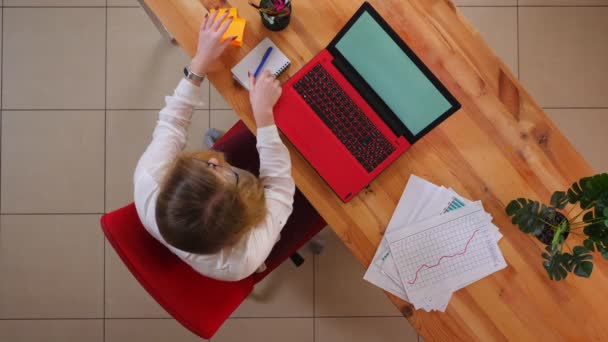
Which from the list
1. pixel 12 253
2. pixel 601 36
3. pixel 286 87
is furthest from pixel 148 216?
pixel 601 36

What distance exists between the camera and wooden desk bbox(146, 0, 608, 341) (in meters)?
1.34

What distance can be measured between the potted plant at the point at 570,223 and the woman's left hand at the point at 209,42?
91cm

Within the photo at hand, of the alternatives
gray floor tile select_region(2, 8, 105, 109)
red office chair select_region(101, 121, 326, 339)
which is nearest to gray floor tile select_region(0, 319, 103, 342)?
gray floor tile select_region(2, 8, 105, 109)

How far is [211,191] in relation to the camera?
3.65 feet

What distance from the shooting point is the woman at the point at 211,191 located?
43.3 inches

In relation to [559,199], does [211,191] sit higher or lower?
lower

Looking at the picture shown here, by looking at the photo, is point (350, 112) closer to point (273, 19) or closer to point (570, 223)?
point (273, 19)

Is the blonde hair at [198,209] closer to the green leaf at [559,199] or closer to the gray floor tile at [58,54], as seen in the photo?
the green leaf at [559,199]

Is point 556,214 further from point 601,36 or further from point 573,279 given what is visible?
point 601,36

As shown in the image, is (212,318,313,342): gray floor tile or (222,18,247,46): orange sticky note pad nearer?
(222,18,247,46): orange sticky note pad

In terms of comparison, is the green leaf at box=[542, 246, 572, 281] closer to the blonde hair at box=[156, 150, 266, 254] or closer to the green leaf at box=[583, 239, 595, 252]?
the green leaf at box=[583, 239, 595, 252]

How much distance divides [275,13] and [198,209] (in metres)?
0.56

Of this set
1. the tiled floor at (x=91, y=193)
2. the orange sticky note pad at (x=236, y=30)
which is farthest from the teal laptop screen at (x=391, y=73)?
the tiled floor at (x=91, y=193)

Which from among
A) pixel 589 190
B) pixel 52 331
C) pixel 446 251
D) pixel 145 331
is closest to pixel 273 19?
pixel 446 251
